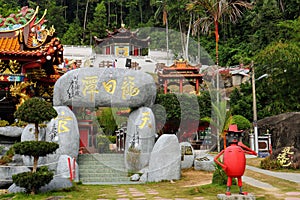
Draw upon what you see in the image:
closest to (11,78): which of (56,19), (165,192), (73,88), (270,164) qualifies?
(73,88)

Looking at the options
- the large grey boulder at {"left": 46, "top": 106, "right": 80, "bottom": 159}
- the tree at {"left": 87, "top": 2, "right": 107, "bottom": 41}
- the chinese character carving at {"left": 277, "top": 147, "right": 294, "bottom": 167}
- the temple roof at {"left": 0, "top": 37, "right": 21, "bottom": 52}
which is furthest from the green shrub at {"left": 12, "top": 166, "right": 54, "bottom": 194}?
the tree at {"left": 87, "top": 2, "right": 107, "bottom": 41}

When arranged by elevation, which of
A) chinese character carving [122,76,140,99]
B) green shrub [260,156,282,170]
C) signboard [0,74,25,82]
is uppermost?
signboard [0,74,25,82]

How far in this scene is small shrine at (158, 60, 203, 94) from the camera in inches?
1067

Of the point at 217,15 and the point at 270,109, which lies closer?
the point at 217,15

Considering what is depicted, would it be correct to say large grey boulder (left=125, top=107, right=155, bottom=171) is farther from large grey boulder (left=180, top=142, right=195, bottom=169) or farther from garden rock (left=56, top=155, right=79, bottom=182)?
garden rock (left=56, top=155, right=79, bottom=182)

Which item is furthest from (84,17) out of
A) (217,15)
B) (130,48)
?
(217,15)

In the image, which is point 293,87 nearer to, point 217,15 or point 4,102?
point 217,15

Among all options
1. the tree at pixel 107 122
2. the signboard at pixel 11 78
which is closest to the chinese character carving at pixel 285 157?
the signboard at pixel 11 78

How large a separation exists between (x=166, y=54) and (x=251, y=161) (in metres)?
28.7

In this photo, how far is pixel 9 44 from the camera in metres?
15.1

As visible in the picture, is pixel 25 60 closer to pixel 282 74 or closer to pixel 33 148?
pixel 33 148

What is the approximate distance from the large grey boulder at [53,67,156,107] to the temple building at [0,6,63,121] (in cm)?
155

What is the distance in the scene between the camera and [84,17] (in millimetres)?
57375

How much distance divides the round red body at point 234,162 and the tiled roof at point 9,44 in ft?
34.7
